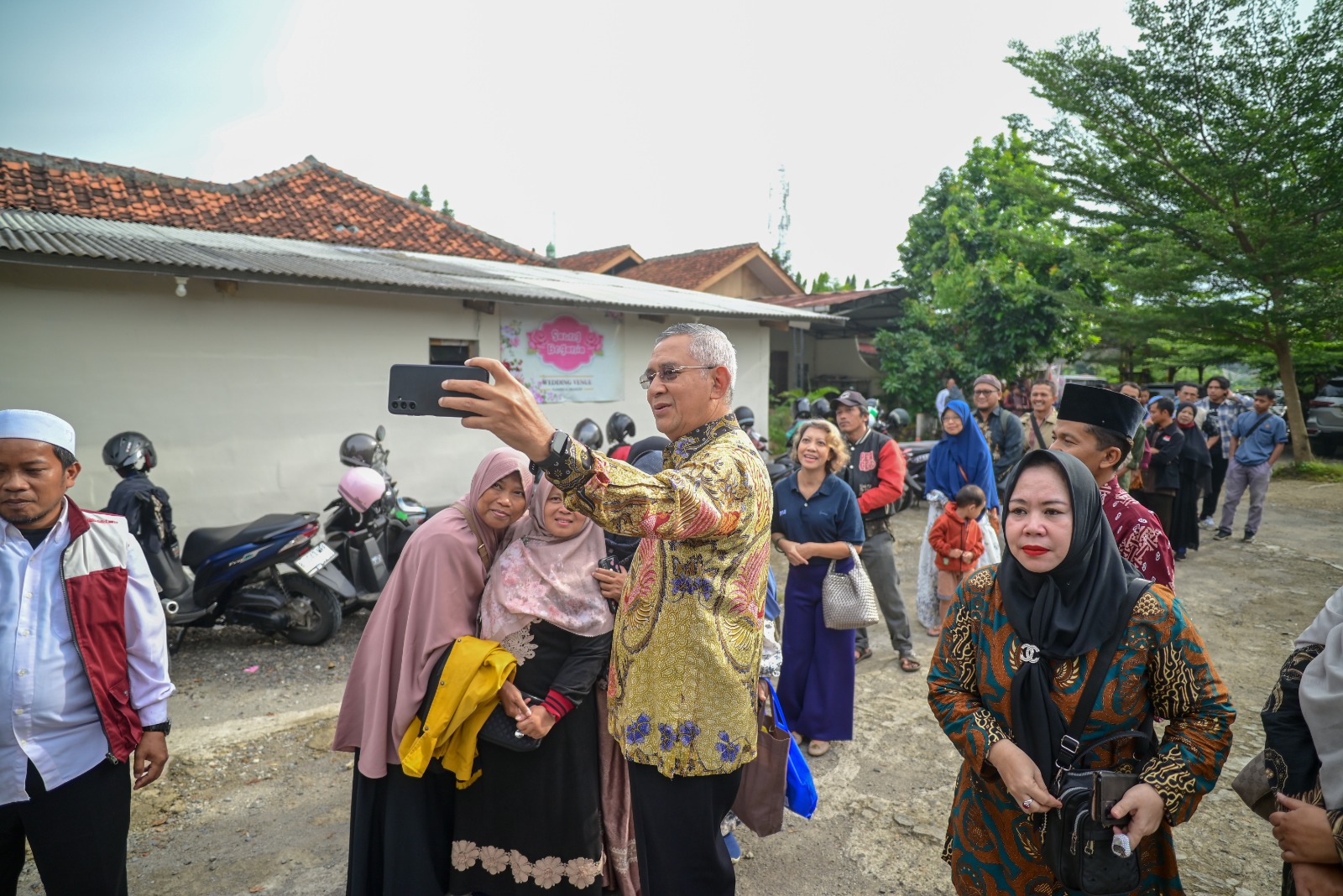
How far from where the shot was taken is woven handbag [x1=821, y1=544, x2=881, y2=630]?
376 cm

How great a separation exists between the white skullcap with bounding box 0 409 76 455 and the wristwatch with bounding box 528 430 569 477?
156cm

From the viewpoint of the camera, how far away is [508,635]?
2436 mm

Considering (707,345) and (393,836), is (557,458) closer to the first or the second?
(707,345)

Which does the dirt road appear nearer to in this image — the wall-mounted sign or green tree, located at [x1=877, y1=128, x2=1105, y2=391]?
the wall-mounted sign

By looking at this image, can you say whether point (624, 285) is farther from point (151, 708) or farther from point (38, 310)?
point (151, 708)

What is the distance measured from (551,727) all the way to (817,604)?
192 cm

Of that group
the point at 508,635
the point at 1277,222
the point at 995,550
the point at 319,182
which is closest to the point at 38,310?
the point at 508,635

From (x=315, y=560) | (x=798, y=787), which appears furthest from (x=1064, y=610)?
(x=315, y=560)

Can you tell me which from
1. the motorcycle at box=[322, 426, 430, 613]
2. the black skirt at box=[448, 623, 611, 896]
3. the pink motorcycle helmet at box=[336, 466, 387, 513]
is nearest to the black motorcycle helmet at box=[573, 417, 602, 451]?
the motorcycle at box=[322, 426, 430, 613]

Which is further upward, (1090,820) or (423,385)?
(423,385)

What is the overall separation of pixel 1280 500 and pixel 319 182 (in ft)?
61.0

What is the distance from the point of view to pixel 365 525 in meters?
5.75

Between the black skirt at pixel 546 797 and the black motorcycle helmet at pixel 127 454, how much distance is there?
13.3 ft

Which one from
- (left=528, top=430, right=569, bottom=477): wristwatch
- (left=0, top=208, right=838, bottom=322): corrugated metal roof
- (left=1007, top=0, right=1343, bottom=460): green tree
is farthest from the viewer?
(left=1007, top=0, right=1343, bottom=460): green tree
